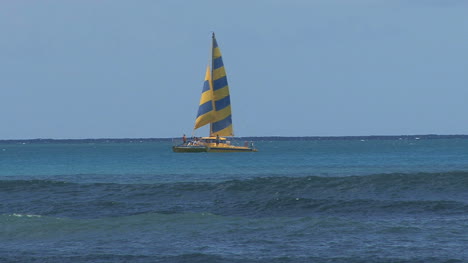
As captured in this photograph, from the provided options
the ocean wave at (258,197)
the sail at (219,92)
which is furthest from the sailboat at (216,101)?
the ocean wave at (258,197)

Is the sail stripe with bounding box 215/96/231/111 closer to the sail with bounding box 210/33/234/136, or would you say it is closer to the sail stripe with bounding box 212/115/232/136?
the sail with bounding box 210/33/234/136

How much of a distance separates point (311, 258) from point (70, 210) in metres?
14.5

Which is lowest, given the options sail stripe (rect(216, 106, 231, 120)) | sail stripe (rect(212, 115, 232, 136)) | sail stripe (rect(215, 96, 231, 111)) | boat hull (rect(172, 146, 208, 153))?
boat hull (rect(172, 146, 208, 153))

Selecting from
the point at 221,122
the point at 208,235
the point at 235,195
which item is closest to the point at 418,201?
the point at 235,195

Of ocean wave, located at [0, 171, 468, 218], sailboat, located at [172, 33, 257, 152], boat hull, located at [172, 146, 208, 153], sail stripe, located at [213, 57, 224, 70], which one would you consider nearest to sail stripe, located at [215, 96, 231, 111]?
sailboat, located at [172, 33, 257, 152]

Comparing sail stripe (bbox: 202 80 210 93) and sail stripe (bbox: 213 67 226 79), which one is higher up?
sail stripe (bbox: 213 67 226 79)

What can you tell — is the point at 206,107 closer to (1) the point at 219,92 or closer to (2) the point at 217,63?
(1) the point at 219,92

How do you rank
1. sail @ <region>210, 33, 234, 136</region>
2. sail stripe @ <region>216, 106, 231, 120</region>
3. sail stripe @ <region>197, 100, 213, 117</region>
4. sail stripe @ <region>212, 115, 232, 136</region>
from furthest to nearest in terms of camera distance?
sail stripe @ <region>212, 115, 232, 136</region>, sail stripe @ <region>216, 106, 231, 120</region>, sail @ <region>210, 33, 234, 136</region>, sail stripe @ <region>197, 100, 213, 117</region>

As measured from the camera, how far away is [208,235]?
2380 cm

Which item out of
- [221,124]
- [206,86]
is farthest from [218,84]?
[221,124]

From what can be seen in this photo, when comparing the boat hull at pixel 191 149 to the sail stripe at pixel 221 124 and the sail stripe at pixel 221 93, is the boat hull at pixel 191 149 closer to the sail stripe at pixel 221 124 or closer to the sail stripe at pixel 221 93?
the sail stripe at pixel 221 124

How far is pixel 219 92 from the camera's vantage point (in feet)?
352

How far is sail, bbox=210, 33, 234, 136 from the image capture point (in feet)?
352

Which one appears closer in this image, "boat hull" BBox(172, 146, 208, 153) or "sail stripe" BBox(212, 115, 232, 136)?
→ "sail stripe" BBox(212, 115, 232, 136)
